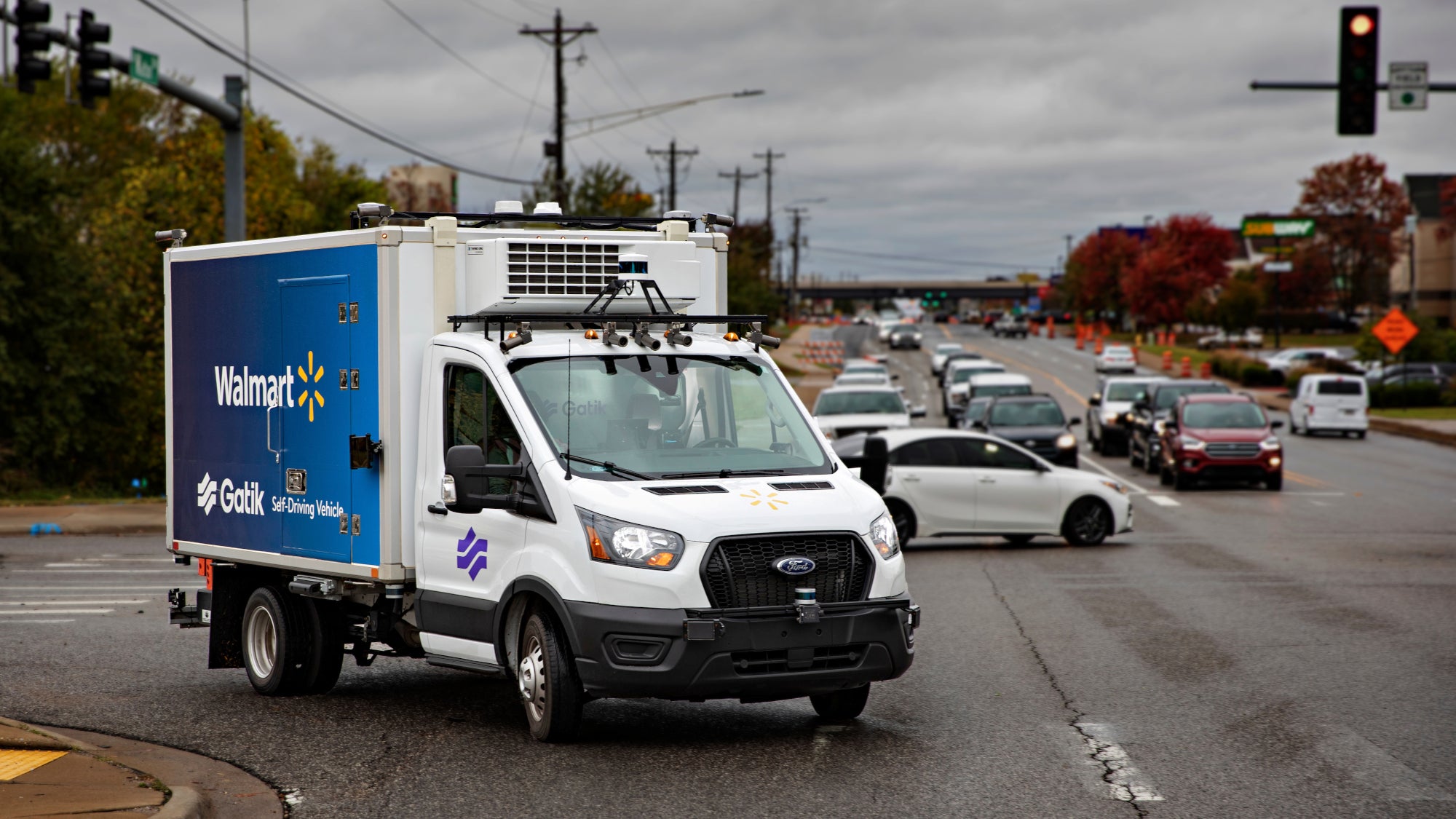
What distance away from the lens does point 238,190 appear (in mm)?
21672

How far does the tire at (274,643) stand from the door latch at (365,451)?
1491 millimetres

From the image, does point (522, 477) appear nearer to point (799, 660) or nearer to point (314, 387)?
point (799, 660)

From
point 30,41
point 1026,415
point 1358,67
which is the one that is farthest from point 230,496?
point 1026,415

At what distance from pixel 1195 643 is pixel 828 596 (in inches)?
200

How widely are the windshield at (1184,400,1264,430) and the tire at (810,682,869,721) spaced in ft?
72.0

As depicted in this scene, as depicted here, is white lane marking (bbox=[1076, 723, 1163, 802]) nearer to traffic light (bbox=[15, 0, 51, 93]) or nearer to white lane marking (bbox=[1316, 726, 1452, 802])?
white lane marking (bbox=[1316, 726, 1452, 802])

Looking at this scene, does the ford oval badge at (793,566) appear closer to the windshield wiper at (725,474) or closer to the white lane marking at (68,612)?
the windshield wiper at (725,474)

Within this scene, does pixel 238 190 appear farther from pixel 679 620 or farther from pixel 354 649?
pixel 679 620

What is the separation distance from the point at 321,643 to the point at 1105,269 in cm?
12323

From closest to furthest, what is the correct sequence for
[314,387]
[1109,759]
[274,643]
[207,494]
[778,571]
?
[778,571] → [1109,759] → [314,387] → [274,643] → [207,494]

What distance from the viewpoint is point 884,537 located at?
8.45m

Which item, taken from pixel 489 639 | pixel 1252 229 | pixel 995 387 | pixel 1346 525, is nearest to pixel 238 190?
pixel 489 639

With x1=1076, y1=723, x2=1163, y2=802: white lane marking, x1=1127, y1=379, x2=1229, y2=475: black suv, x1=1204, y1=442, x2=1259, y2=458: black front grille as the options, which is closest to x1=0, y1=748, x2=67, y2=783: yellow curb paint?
x1=1076, y1=723, x2=1163, y2=802: white lane marking

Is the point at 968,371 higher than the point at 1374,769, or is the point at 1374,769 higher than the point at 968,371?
the point at 968,371
